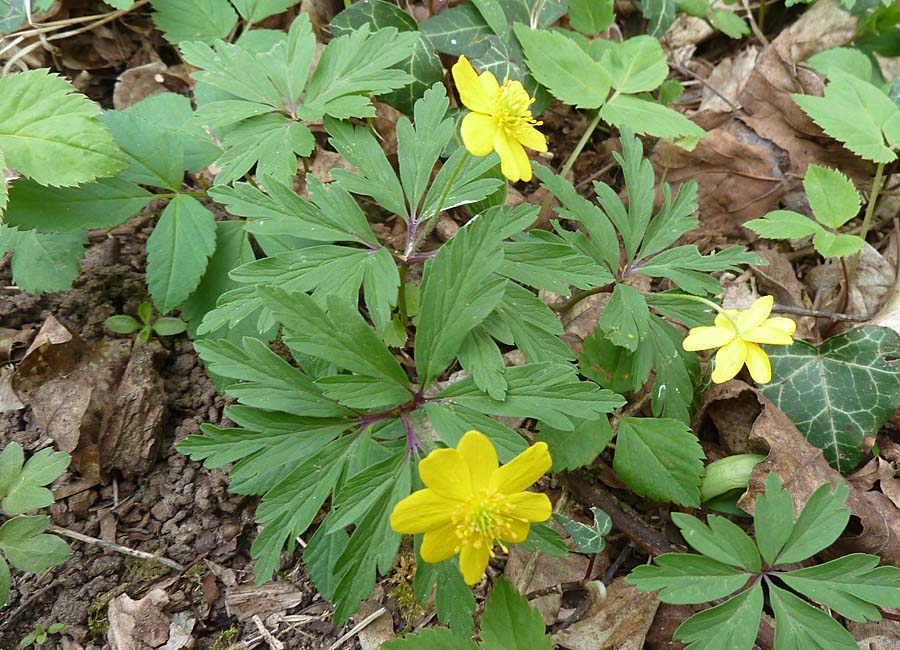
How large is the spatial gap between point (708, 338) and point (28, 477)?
2105 mm

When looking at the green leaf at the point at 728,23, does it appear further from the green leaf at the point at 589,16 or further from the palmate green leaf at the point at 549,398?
the palmate green leaf at the point at 549,398

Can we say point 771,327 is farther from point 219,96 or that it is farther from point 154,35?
point 154,35

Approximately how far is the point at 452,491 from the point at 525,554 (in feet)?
2.91

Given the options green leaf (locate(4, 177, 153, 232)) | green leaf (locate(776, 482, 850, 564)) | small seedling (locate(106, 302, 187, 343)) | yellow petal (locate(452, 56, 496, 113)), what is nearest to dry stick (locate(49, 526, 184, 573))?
small seedling (locate(106, 302, 187, 343))

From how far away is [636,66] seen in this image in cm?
270

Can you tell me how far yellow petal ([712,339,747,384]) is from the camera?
5.65ft

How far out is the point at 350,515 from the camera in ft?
5.07

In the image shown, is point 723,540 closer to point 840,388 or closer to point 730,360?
point 730,360

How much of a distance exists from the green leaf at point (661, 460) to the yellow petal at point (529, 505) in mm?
718

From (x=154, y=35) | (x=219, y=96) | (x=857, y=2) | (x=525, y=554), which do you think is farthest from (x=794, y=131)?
(x=154, y=35)

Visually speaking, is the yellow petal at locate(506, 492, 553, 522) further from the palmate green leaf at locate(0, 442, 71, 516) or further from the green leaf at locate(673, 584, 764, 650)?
the palmate green leaf at locate(0, 442, 71, 516)

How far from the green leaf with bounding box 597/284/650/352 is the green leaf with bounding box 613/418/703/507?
294mm

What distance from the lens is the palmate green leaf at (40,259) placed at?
7.08ft

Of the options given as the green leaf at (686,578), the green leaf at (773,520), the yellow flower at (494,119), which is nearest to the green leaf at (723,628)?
the green leaf at (686,578)
